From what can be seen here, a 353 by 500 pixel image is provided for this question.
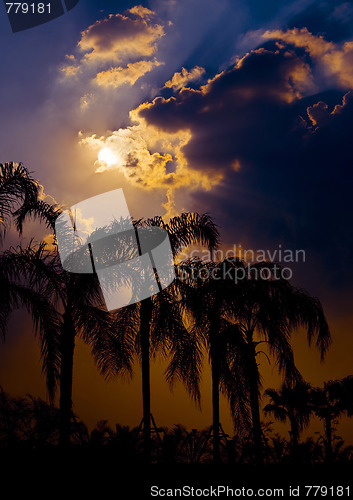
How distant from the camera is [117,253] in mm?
13000

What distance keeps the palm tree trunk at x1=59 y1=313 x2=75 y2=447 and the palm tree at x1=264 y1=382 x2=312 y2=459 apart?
19798mm

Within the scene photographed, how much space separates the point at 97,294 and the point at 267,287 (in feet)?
20.2

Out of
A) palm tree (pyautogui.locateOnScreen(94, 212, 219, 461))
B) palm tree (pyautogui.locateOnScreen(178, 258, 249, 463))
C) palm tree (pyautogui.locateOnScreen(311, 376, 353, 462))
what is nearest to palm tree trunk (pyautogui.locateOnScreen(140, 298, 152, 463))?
palm tree (pyautogui.locateOnScreen(94, 212, 219, 461))

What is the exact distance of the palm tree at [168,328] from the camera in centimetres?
1348

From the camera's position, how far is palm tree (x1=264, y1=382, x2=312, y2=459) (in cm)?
2825

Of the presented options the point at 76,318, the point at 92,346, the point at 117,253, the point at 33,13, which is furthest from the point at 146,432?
the point at 33,13

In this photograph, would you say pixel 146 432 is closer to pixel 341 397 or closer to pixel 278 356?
pixel 278 356

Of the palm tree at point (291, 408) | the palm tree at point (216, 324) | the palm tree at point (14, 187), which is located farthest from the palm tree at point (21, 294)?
the palm tree at point (291, 408)

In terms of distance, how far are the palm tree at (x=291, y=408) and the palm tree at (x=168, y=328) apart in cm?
1502

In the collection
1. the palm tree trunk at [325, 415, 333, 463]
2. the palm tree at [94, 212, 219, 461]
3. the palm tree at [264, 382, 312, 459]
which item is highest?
the palm tree at [94, 212, 219, 461]

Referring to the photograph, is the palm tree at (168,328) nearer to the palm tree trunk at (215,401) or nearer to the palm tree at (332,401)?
the palm tree trunk at (215,401)

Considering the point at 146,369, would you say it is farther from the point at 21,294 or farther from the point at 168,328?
the point at 21,294

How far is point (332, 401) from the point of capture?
29.5 m

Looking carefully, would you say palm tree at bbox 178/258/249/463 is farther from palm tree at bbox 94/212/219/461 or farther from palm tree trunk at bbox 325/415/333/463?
palm tree trunk at bbox 325/415/333/463
